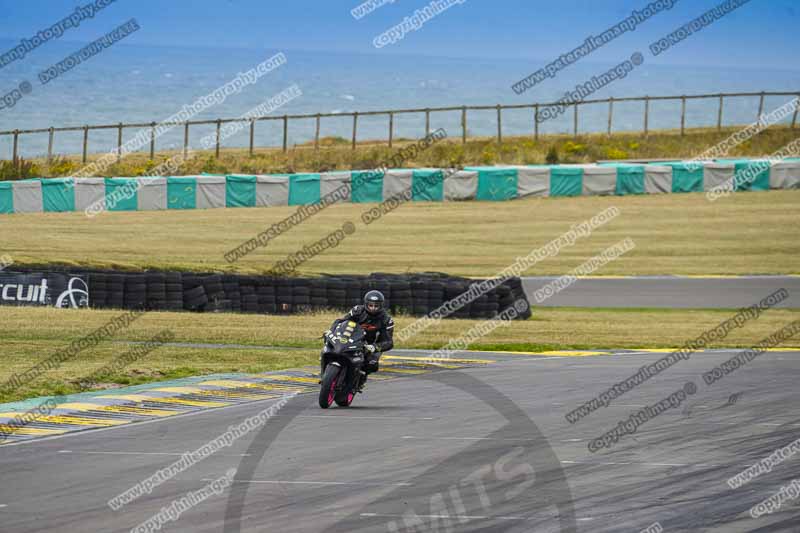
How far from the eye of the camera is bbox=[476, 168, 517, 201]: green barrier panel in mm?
48750

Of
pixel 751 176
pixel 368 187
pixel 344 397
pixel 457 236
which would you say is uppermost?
pixel 751 176

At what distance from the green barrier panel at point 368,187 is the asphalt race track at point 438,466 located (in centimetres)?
2980

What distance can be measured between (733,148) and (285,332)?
134 feet

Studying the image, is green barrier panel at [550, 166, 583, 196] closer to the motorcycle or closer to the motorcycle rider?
the motorcycle rider

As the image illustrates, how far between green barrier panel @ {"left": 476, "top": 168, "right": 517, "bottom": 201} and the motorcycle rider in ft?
108

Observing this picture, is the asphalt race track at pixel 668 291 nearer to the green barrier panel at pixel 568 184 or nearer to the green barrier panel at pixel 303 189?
the green barrier panel at pixel 303 189

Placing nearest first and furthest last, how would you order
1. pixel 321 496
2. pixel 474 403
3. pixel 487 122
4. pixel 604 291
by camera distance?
pixel 321 496 < pixel 474 403 < pixel 604 291 < pixel 487 122

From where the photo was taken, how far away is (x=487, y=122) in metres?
176

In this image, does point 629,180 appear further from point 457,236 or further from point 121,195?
point 121,195

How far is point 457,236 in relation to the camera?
42500mm

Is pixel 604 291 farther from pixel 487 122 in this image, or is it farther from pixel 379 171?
pixel 487 122

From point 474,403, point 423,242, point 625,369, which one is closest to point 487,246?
point 423,242

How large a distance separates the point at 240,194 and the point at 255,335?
75.5ft

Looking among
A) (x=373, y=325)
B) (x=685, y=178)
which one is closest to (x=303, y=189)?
(x=685, y=178)
